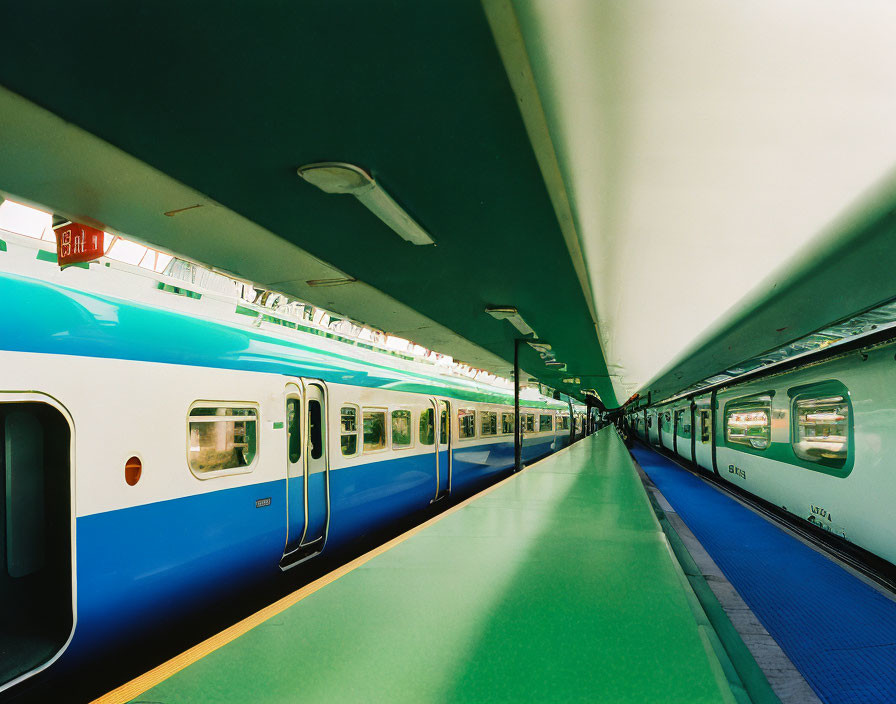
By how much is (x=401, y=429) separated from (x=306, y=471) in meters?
2.11

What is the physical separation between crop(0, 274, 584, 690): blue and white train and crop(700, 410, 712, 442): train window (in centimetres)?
1194

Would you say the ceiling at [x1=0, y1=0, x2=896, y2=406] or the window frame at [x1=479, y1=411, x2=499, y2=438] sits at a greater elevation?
the ceiling at [x1=0, y1=0, x2=896, y2=406]

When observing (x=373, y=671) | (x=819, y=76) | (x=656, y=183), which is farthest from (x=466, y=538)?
(x=819, y=76)

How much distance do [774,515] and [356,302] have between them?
8.21 metres

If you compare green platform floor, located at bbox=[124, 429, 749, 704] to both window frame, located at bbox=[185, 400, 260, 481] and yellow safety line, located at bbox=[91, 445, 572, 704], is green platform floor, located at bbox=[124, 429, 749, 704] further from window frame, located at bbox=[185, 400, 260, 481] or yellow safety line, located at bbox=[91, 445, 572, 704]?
window frame, located at bbox=[185, 400, 260, 481]

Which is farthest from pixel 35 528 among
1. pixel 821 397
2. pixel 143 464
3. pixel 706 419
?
pixel 706 419

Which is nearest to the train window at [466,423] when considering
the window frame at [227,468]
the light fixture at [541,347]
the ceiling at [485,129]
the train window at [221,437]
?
the light fixture at [541,347]

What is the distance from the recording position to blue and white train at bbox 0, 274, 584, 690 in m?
2.58

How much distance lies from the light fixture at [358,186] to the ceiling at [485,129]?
0.07m

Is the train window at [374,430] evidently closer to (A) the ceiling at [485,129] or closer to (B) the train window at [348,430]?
(B) the train window at [348,430]

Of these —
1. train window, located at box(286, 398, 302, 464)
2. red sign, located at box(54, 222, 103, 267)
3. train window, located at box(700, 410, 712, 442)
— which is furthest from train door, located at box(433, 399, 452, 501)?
train window, located at box(700, 410, 712, 442)

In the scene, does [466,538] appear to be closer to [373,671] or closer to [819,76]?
[373,671]

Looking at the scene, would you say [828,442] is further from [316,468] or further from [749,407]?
[316,468]

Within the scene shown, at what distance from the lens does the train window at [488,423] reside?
9.91m
